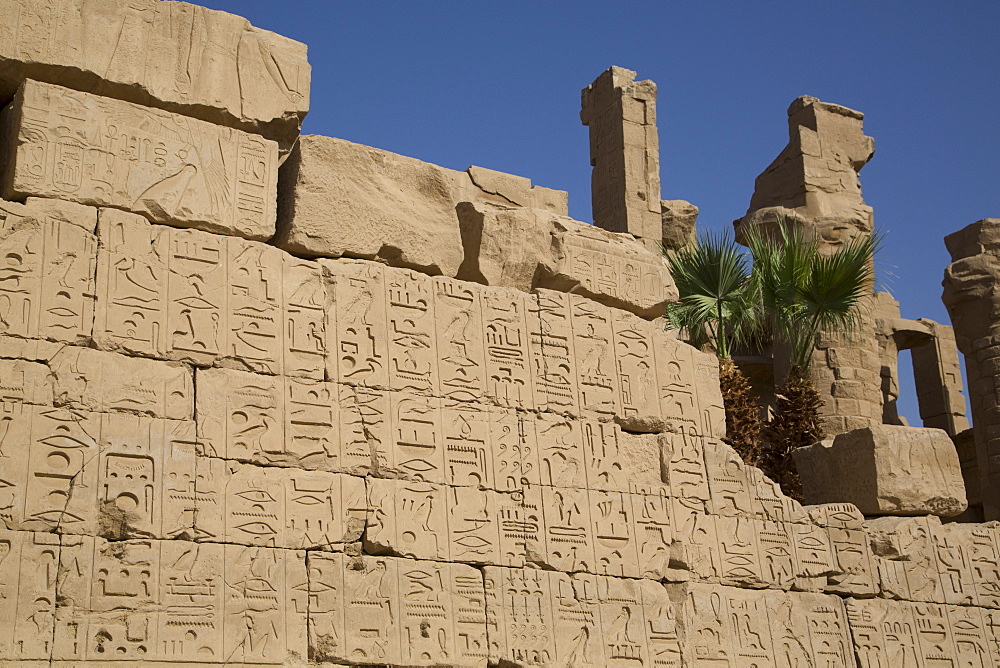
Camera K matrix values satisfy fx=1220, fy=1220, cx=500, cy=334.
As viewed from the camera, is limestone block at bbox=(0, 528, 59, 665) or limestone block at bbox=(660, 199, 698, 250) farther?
limestone block at bbox=(660, 199, 698, 250)

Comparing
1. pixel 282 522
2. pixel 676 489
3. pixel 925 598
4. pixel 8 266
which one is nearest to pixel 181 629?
pixel 282 522

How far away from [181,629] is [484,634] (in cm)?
145

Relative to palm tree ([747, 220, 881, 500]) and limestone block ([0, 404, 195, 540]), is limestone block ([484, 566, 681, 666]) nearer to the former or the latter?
limestone block ([0, 404, 195, 540])

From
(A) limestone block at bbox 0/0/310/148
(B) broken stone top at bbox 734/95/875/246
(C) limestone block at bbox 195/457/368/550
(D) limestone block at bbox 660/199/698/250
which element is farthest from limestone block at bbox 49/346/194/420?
(D) limestone block at bbox 660/199/698/250

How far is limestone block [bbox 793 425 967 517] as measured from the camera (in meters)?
7.71

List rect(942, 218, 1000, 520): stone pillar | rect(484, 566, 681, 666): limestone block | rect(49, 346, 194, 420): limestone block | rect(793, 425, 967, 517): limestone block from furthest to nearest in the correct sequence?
rect(942, 218, 1000, 520): stone pillar → rect(793, 425, 967, 517): limestone block → rect(484, 566, 681, 666): limestone block → rect(49, 346, 194, 420): limestone block

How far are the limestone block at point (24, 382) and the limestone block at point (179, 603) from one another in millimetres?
604

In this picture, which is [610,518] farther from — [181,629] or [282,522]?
[181,629]

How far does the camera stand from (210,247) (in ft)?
18.7

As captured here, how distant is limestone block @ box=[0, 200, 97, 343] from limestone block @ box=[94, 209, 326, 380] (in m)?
0.08

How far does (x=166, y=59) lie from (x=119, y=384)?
1.64m

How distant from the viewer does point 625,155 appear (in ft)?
57.1

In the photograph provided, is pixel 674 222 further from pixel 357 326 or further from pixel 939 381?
pixel 357 326

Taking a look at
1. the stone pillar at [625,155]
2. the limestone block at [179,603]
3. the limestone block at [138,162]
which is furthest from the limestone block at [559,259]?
the stone pillar at [625,155]
